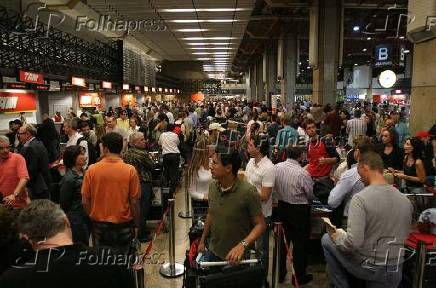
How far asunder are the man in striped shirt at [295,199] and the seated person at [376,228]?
46.5 inches

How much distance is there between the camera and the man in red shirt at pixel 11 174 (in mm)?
4727

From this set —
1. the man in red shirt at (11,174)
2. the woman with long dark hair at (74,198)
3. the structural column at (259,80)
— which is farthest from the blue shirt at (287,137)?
the structural column at (259,80)

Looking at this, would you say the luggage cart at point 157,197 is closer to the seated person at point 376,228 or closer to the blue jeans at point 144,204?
the blue jeans at point 144,204

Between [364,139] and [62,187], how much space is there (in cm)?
362

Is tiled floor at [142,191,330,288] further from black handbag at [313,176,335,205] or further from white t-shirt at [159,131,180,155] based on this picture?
white t-shirt at [159,131,180,155]

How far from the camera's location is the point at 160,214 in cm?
655

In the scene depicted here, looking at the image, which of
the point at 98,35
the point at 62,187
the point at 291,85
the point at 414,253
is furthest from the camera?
the point at 291,85

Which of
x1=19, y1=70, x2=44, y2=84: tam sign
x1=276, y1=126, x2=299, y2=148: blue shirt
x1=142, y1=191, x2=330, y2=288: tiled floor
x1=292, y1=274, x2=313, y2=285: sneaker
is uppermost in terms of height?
x1=19, y1=70, x2=44, y2=84: tam sign

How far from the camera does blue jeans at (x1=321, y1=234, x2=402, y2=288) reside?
2.95 m

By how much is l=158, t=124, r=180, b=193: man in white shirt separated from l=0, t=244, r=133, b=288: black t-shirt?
18.9ft

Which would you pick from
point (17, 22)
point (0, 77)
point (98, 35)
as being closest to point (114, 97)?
point (98, 35)

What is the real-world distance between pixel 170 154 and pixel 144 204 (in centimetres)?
219

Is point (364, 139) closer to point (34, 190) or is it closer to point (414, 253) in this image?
point (414, 253)

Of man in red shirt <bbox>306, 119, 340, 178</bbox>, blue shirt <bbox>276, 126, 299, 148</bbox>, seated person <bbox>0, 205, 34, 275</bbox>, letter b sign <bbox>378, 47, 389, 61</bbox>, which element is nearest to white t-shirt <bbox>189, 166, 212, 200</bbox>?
man in red shirt <bbox>306, 119, 340, 178</bbox>
